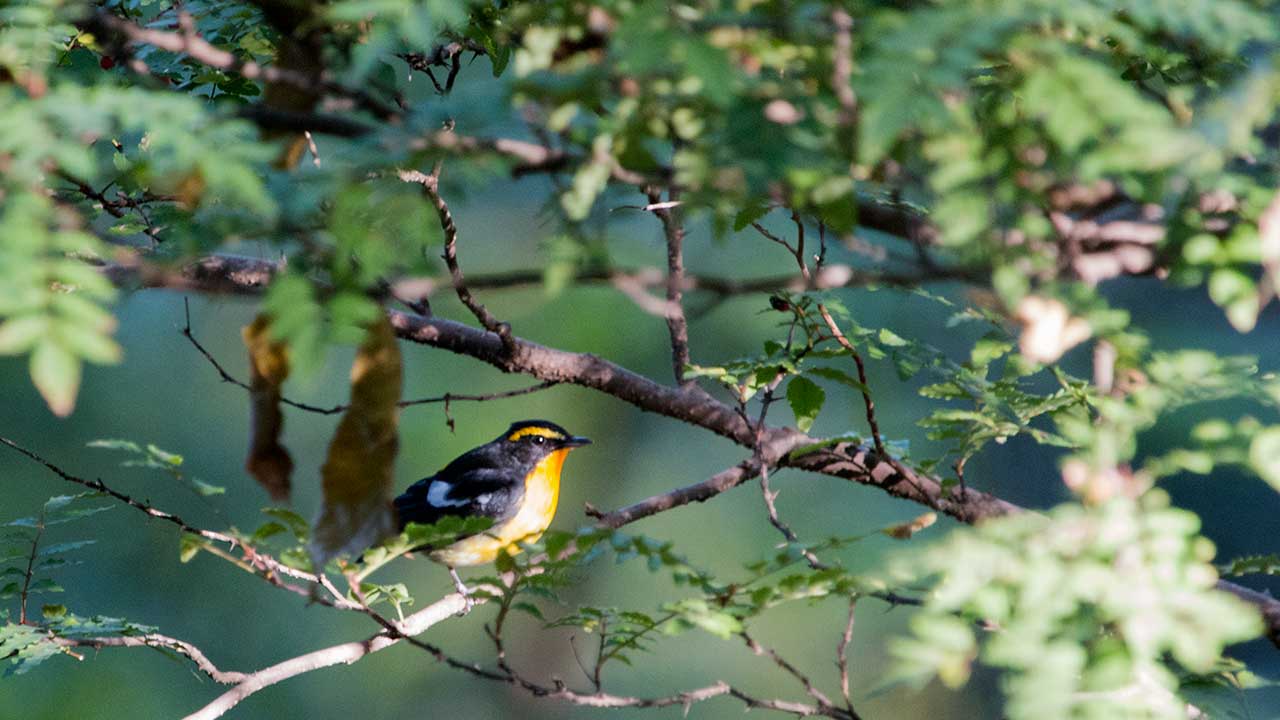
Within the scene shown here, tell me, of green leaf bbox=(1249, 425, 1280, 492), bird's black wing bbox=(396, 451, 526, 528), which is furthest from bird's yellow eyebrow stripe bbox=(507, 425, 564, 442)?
green leaf bbox=(1249, 425, 1280, 492)

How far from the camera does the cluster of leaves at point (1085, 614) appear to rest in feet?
4.28

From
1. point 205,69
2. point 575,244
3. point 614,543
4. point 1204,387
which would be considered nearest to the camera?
point 575,244

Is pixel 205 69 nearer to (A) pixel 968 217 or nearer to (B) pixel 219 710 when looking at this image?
(B) pixel 219 710

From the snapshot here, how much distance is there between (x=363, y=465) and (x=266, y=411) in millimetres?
190

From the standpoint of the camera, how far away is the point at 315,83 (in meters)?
1.53

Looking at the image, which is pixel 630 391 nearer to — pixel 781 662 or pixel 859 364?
pixel 859 364

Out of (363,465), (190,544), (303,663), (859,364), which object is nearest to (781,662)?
(859,364)

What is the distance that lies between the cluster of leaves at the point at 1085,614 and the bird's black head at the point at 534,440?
11.4 feet

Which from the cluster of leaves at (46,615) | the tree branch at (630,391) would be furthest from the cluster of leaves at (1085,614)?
the cluster of leaves at (46,615)

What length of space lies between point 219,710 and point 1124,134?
7.15 ft

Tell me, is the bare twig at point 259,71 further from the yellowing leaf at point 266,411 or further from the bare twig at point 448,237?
the bare twig at point 448,237

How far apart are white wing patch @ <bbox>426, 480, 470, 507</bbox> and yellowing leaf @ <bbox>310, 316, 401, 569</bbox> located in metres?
2.64

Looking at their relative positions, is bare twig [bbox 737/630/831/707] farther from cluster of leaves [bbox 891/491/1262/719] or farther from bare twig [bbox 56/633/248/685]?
bare twig [bbox 56/633/248/685]

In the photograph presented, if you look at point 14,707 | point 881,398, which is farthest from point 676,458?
point 14,707
